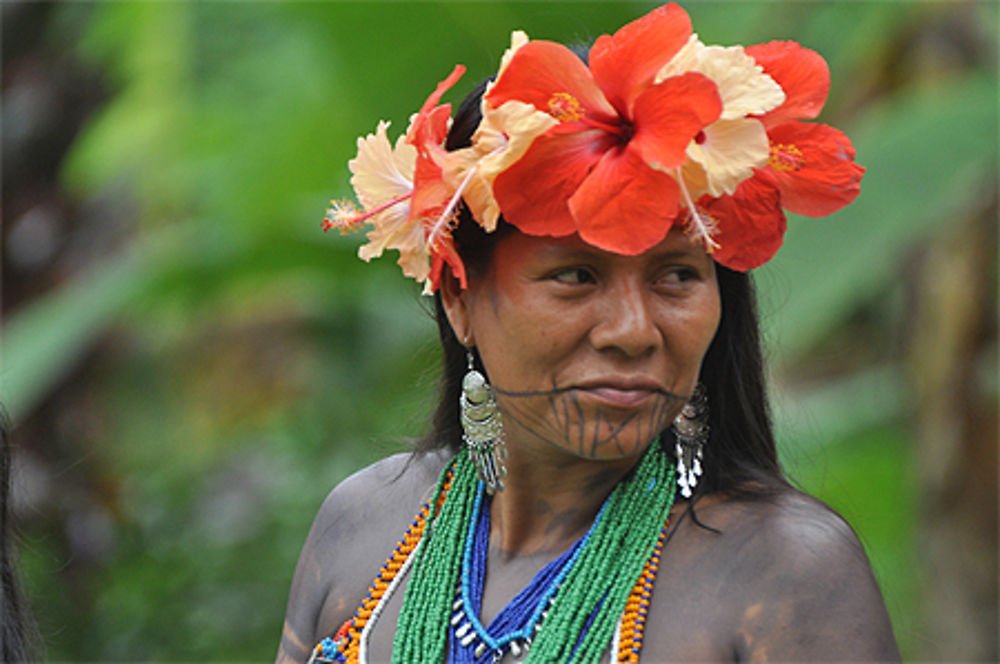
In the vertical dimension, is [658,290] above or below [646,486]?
above

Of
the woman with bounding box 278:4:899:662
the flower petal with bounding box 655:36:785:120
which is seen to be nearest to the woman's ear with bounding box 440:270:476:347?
the woman with bounding box 278:4:899:662

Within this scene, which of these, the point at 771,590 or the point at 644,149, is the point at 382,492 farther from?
the point at 644,149

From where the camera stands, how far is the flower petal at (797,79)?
6.49 ft

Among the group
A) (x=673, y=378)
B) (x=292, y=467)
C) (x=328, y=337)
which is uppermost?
(x=673, y=378)

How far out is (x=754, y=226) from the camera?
2023 mm

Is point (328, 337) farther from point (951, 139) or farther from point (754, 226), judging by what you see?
point (754, 226)

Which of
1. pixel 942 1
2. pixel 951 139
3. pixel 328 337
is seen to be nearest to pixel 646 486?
pixel 951 139

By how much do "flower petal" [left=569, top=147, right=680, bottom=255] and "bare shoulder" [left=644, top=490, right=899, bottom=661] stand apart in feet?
1.71

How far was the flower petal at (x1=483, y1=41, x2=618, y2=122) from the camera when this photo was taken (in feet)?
6.27

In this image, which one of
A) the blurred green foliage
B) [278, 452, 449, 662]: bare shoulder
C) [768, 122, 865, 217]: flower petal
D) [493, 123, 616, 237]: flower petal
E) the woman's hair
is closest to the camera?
[493, 123, 616, 237]: flower petal

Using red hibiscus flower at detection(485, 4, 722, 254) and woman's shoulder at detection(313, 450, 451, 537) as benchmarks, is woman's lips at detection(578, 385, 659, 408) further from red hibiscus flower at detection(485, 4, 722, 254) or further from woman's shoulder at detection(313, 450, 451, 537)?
woman's shoulder at detection(313, 450, 451, 537)

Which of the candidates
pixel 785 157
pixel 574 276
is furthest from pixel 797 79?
pixel 574 276

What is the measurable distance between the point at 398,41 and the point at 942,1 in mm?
2304

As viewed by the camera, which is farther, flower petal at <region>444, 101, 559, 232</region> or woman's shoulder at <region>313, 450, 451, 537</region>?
woman's shoulder at <region>313, 450, 451, 537</region>
